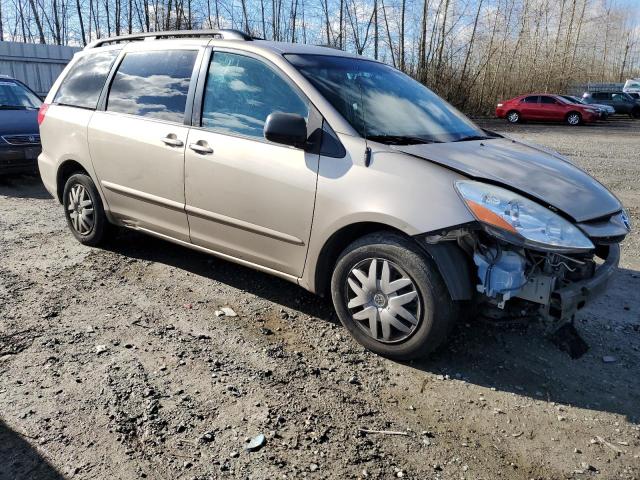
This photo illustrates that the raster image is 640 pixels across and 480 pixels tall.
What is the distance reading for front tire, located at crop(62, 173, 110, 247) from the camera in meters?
4.86

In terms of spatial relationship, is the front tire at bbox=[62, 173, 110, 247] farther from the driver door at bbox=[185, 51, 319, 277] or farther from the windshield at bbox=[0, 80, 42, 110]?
the windshield at bbox=[0, 80, 42, 110]

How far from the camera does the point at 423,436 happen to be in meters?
2.61

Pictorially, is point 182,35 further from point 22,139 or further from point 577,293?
point 22,139

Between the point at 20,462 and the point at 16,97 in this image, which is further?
the point at 16,97

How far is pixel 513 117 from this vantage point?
90.3 ft

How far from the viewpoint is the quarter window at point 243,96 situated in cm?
361

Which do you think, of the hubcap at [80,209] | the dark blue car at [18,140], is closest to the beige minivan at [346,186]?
the hubcap at [80,209]

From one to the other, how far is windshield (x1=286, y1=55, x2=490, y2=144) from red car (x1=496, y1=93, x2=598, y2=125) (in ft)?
81.2

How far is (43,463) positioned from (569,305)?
8.73 ft

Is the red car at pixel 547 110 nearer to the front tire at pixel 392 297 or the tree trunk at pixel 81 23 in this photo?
the tree trunk at pixel 81 23

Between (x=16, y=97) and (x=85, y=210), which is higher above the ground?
(x=16, y=97)

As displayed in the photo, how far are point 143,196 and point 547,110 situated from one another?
85.7 ft

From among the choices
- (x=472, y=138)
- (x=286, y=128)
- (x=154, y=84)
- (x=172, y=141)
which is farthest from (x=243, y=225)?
(x=472, y=138)

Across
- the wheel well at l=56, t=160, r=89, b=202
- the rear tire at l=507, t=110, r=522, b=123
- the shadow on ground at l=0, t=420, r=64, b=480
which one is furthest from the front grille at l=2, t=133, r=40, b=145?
the rear tire at l=507, t=110, r=522, b=123
